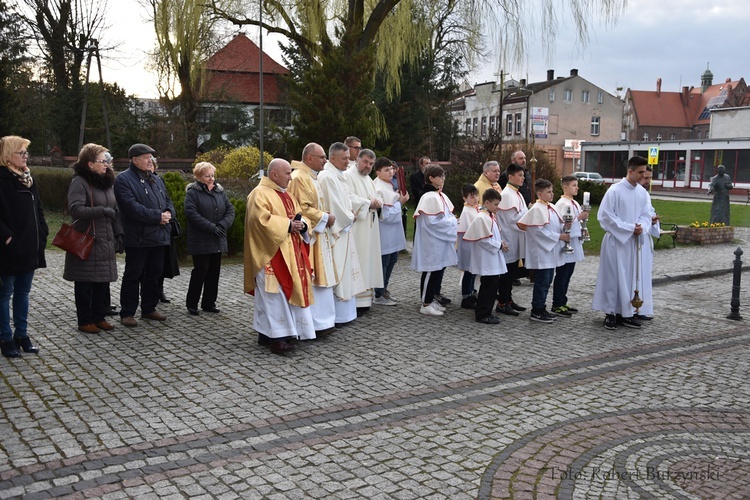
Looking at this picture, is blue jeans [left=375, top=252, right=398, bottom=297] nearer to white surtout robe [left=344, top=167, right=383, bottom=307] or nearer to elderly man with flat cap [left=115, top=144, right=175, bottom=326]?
white surtout robe [left=344, top=167, right=383, bottom=307]

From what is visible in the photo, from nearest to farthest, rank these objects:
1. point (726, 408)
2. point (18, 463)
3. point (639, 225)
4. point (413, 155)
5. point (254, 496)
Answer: point (254, 496)
point (18, 463)
point (726, 408)
point (639, 225)
point (413, 155)

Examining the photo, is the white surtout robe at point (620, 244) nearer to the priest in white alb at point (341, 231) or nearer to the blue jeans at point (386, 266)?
the blue jeans at point (386, 266)

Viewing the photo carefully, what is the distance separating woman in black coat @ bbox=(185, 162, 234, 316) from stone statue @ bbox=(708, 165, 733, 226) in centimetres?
1684

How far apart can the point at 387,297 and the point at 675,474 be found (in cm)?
600

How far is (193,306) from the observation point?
29.9ft

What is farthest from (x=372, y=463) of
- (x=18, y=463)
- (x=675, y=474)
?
(x=18, y=463)

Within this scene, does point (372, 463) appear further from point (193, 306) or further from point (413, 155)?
point (413, 155)

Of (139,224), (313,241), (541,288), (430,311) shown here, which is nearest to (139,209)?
(139,224)

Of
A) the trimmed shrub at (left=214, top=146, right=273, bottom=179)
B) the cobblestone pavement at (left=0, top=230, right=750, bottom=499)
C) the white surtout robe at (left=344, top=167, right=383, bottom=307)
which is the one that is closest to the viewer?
the cobblestone pavement at (left=0, top=230, right=750, bottom=499)

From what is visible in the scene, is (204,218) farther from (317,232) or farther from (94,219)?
(317,232)

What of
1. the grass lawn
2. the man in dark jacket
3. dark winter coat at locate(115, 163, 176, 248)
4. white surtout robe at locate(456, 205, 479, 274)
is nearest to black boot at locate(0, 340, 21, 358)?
dark winter coat at locate(115, 163, 176, 248)

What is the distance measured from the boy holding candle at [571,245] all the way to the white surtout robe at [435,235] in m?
1.42

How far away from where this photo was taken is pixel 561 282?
380 inches

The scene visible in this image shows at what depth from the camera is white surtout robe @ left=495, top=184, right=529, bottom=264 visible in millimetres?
9797
